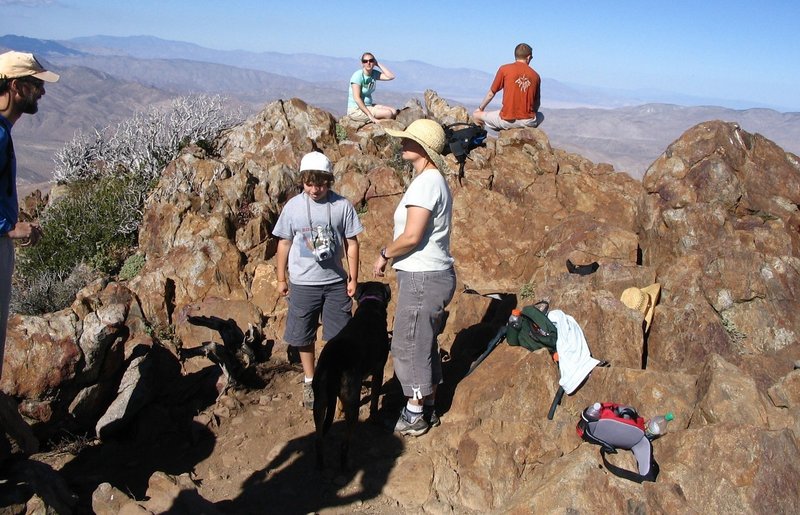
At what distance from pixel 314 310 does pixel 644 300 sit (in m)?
2.98

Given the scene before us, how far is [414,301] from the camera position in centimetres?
430

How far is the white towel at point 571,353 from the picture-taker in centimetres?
464

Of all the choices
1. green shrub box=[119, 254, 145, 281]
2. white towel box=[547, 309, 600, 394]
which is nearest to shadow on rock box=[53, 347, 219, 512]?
green shrub box=[119, 254, 145, 281]

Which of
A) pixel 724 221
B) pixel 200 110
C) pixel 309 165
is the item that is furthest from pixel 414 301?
pixel 200 110

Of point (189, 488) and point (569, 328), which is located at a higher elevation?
point (569, 328)

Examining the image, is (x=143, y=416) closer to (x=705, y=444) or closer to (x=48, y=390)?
(x=48, y=390)

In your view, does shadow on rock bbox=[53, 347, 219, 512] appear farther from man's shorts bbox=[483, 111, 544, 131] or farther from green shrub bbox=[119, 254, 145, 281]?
man's shorts bbox=[483, 111, 544, 131]

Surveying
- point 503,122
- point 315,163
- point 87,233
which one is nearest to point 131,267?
point 87,233

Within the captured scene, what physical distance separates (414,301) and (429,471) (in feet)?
4.20

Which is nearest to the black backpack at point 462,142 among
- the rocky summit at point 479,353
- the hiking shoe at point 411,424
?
the rocky summit at point 479,353

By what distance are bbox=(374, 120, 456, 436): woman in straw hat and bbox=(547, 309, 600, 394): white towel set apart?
0.99 m

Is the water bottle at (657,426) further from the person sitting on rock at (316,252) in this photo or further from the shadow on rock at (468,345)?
the person sitting on rock at (316,252)

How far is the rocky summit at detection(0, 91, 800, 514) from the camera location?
3.80 meters

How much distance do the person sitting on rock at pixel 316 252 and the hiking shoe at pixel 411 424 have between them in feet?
2.86
